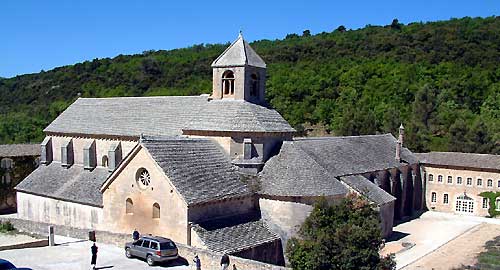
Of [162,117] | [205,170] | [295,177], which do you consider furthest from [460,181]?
[205,170]

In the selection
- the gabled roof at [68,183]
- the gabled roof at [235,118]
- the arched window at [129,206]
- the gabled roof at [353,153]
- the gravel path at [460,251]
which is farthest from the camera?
the gabled roof at [353,153]

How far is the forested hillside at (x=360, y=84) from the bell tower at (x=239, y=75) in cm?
3846

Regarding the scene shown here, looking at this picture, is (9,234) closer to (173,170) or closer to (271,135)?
(173,170)

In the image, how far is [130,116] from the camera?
145 ft

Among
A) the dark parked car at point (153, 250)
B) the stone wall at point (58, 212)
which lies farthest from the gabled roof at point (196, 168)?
the stone wall at point (58, 212)

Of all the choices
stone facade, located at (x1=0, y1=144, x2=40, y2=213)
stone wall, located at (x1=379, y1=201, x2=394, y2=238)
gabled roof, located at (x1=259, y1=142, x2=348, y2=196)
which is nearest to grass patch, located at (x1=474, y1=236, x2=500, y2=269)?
stone wall, located at (x1=379, y1=201, x2=394, y2=238)

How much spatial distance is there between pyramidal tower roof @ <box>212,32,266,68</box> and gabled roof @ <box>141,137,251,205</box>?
6635 millimetres

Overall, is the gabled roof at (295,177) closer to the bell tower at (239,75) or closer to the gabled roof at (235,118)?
the gabled roof at (235,118)

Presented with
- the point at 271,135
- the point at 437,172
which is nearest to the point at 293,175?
the point at 271,135

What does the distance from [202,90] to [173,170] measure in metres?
57.2

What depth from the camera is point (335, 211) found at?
82.6 ft

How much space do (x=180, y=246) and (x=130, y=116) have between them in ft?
67.3

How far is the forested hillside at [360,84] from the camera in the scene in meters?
79.1

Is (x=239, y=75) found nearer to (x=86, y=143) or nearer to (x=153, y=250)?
(x=153, y=250)
